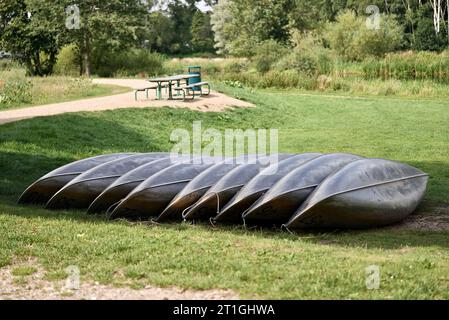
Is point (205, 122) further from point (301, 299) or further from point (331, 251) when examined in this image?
point (301, 299)

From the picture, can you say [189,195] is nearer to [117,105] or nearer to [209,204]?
[209,204]

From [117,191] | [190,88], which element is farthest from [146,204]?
[190,88]

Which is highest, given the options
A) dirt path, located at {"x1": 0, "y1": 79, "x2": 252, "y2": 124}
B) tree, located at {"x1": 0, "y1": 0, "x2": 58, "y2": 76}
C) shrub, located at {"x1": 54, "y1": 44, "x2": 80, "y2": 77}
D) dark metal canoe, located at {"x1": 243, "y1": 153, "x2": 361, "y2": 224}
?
tree, located at {"x1": 0, "y1": 0, "x2": 58, "y2": 76}

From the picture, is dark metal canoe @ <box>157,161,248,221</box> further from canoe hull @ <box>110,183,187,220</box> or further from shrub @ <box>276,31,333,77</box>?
shrub @ <box>276,31,333,77</box>

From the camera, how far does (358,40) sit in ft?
115

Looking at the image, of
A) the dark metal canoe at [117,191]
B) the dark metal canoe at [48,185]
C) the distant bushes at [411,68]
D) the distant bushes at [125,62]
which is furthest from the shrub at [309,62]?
the dark metal canoe at [117,191]

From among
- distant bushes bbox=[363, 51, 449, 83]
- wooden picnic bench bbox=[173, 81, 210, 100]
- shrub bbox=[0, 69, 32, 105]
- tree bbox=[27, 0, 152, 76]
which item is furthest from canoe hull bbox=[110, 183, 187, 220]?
tree bbox=[27, 0, 152, 76]

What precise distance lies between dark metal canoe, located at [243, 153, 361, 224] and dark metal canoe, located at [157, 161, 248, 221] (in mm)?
774

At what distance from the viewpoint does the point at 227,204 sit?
7969 mm

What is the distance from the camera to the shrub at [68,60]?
3506 cm

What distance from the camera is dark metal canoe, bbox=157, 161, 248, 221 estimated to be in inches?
323

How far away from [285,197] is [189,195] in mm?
1332

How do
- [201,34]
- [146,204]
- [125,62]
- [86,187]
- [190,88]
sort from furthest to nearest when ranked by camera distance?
[201,34], [125,62], [190,88], [86,187], [146,204]

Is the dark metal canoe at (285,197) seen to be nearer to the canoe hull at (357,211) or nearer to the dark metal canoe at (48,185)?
the canoe hull at (357,211)
